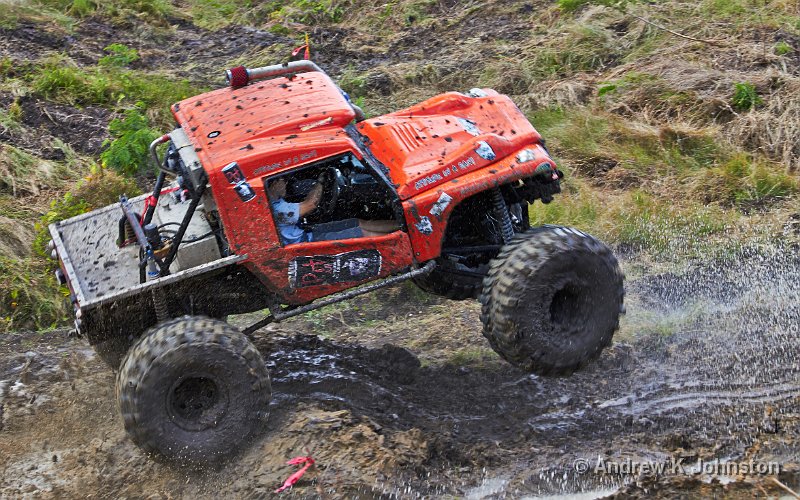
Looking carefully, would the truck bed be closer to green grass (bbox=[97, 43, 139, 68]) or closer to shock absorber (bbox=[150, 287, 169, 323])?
shock absorber (bbox=[150, 287, 169, 323])

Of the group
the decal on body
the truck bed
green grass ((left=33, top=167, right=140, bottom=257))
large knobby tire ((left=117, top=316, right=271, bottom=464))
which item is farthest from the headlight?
green grass ((left=33, top=167, right=140, bottom=257))

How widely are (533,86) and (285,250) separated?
228 inches

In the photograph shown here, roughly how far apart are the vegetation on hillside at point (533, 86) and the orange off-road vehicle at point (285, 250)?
217 centimetres

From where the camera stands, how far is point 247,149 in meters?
5.39

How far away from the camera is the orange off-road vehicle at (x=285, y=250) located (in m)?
5.29

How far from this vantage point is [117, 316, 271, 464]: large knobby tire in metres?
5.15

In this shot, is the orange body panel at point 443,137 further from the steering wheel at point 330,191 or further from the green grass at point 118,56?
the green grass at point 118,56

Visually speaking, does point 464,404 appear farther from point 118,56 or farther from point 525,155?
point 118,56

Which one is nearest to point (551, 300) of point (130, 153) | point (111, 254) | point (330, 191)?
point (330, 191)

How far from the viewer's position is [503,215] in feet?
19.5

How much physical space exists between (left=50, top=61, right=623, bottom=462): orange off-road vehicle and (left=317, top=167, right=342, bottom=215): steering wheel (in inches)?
0.4

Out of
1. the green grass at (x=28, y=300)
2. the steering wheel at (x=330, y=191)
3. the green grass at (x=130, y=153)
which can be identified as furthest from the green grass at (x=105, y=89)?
the steering wheel at (x=330, y=191)

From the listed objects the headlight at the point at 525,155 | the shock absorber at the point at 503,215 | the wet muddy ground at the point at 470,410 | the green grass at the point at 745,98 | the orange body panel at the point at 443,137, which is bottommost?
the wet muddy ground at the point at 470,410

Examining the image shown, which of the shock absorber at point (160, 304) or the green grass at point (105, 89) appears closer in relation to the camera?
the shock absorber at point (160, 304)
